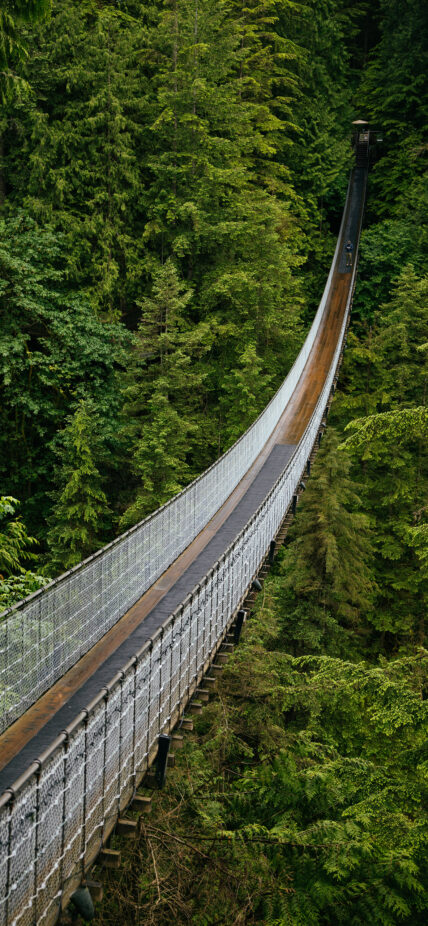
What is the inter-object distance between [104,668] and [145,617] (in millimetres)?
1226

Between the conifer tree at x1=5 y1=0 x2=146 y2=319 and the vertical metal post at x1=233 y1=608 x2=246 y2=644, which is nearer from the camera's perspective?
the vertical metal post at x1=233 y1=608 x2=246 y2=644

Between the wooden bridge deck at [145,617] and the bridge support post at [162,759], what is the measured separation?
78cm

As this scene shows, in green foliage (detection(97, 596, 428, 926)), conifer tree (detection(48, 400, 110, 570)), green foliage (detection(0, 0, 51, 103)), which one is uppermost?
green foliage (detection(0, 0, 51, 103))

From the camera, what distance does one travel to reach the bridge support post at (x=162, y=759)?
5.21 meters

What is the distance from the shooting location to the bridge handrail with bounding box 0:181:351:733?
5.73 m

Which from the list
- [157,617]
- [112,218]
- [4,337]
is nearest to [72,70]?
[112,218]

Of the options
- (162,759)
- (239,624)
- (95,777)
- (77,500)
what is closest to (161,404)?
(77,500)

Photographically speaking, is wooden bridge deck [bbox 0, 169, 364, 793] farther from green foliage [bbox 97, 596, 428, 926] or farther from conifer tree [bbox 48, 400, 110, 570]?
conifer tree [bbox 48, 400, 110, 570]

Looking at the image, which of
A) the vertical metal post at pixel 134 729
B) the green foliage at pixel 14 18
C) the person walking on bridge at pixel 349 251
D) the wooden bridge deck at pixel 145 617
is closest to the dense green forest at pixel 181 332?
the wooden bridge deck at pixel 145 617

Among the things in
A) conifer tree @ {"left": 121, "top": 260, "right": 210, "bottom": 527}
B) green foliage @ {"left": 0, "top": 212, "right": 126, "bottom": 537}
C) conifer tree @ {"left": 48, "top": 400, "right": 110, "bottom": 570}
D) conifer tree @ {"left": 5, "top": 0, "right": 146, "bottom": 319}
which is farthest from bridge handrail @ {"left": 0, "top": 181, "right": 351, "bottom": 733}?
conifer tree @ {"left": 5, "top": 0, "right": 146, "bottom": 319}

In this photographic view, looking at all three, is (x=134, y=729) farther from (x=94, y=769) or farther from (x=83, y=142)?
(x=83, y=142)

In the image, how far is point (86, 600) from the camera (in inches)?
274

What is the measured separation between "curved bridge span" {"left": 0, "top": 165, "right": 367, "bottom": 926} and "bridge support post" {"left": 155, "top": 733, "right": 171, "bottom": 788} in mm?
79

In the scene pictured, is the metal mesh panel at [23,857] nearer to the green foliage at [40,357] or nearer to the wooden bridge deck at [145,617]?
the wooden bridge deck at [145,617]
